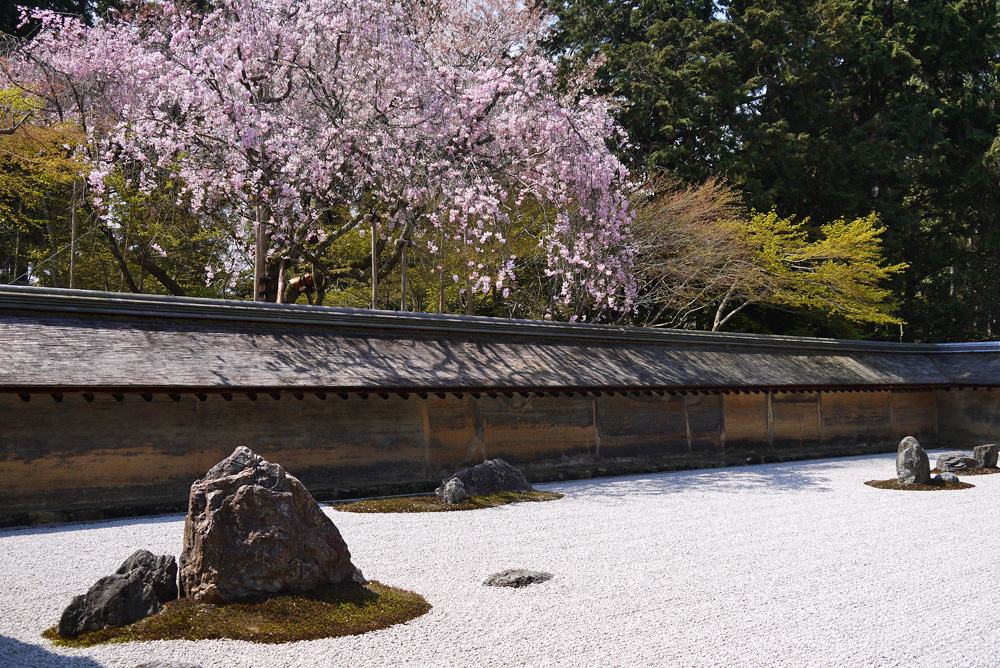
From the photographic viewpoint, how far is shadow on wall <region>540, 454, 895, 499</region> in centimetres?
1298

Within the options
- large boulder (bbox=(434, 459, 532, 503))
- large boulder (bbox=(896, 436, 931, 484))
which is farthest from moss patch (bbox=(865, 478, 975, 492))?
large boulder (bbox=(434, 459, 532, 503))

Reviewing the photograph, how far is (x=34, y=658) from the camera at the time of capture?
479 cm

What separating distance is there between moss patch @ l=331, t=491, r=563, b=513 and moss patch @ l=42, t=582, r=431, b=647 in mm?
4744

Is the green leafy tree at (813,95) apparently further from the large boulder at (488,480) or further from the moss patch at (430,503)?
the moss patch at (430,503)

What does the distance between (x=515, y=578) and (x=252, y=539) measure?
2.10 metres

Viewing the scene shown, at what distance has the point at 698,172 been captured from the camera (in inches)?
1077

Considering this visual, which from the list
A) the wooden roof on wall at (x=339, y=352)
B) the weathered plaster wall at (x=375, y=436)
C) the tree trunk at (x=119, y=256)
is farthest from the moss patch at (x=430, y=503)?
the tree trunk at (x=119, y=256)

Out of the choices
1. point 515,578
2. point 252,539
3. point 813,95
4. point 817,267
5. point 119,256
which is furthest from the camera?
point 813,95

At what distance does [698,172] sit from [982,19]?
493 inches

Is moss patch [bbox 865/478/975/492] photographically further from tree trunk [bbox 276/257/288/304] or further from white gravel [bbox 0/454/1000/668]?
tree trunk [bbox 276/257/288/304]

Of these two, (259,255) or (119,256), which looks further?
(119,256)

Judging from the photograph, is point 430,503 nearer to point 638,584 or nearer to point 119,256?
point 638,584

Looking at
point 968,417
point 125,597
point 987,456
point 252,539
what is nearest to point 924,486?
point 987,456

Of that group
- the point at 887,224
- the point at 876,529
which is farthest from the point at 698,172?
the point at 876,529
